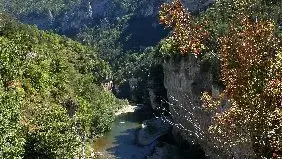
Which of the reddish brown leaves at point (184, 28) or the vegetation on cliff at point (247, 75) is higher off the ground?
the reddish brown leaves at point (184, 28)

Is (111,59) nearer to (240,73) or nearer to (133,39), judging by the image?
(133,39)

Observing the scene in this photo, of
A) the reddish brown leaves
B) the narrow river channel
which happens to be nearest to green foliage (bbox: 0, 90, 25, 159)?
the reddish brown leaves

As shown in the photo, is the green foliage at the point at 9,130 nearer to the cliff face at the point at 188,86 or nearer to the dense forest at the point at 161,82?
the dense forest at the point at 161,82

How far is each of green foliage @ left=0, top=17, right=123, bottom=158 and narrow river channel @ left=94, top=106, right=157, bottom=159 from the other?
2.19m

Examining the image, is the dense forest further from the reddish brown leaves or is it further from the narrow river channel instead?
the narrow river channel

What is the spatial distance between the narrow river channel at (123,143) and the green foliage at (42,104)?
2.19 m

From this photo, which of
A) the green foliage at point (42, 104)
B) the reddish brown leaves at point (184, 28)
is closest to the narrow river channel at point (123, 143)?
the green foliage at point (42, 104)

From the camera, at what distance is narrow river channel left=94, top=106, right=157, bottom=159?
5872 centimetres

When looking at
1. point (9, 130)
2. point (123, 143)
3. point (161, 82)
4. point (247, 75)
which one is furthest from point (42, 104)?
point (161, 82)

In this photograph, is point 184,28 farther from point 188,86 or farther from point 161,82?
point 161,82

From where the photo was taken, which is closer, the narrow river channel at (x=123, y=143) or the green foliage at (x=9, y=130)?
the green foliage at (x=9, y=130)

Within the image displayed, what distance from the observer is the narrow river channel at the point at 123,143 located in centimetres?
5872

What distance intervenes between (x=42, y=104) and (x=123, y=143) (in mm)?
25464

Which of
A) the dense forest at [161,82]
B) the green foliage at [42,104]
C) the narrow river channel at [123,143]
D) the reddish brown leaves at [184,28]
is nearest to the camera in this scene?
the dense forest at [161,82]
